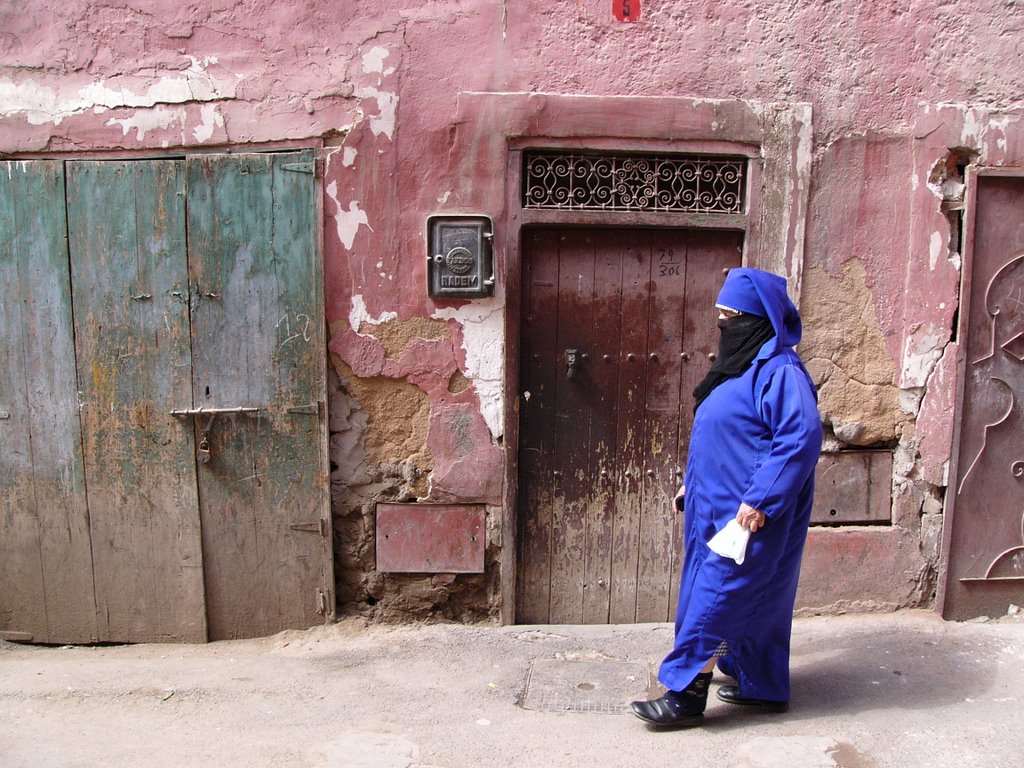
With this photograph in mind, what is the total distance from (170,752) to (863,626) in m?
2.92

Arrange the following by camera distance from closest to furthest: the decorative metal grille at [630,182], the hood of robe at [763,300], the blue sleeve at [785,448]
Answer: the blue sleeve at [785,448], the hood of robe at [763,300], the decorative metal grille at [630,182]

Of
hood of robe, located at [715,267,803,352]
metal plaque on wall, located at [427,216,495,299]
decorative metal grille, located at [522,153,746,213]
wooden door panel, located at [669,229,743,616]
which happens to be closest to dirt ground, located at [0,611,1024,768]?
wooden door panel, located at [669,229,743,616]

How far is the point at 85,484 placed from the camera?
142 inches

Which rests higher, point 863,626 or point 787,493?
point 787,493

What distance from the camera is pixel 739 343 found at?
2.72 metres

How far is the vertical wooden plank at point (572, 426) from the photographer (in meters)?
3.65

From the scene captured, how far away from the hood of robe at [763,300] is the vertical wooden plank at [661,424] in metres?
0.92

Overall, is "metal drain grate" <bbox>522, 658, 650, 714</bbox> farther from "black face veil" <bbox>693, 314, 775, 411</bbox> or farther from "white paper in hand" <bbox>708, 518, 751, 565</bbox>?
"black face veil" <bbox>693, 314, 775, 411</bbox>

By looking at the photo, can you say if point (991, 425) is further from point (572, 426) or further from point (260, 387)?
point (260, 387)

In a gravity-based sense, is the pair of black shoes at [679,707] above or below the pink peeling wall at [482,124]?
below

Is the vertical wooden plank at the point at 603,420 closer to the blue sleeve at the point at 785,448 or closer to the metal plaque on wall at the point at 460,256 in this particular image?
the metal plaque on wall at the point at 460,256

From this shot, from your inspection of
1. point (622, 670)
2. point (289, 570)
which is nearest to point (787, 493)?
point (622, 670)

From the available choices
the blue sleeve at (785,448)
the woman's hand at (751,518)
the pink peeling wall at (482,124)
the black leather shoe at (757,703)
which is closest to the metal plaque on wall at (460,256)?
the pink peeling wall at (482,124)

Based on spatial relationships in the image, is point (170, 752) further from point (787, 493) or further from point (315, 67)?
point (315, 67)
